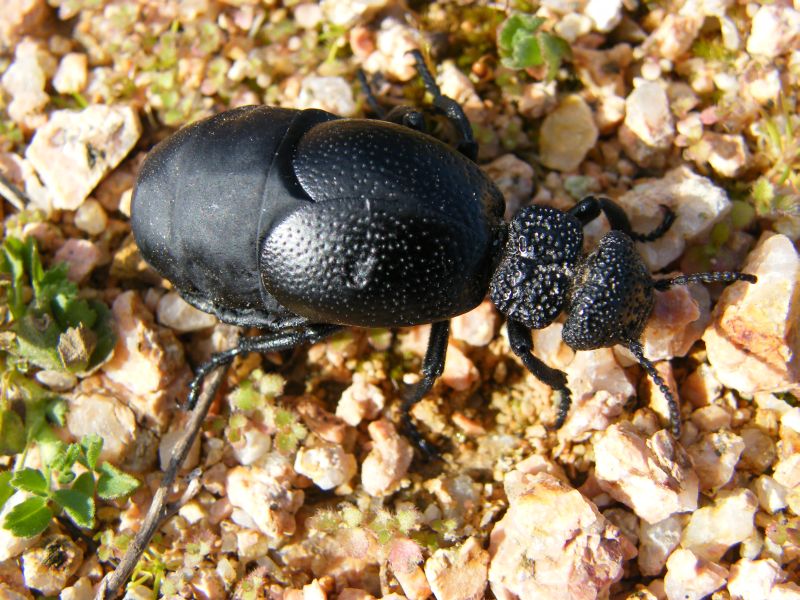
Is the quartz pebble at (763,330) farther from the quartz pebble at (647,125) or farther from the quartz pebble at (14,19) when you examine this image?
the quartz pebble at (14,19)

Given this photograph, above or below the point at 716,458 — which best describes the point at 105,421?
above

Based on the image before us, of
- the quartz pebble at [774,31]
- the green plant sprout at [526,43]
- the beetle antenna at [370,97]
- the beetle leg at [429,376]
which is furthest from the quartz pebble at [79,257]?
the quartz pebble at [774,31]

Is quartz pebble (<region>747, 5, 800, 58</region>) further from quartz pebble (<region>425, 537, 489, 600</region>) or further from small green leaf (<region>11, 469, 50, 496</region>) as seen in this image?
small green leaf (<region>11, 469, 50, 496</region>)

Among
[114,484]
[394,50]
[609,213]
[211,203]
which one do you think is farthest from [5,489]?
[609,213]

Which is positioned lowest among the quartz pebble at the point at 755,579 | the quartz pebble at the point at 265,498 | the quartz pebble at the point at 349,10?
the quartz pebble at the point at 755,579

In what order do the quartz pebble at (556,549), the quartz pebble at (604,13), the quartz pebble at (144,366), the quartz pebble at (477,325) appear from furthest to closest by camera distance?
the quartz pebble at (604,13), the quartz pebble at (477,325), the quartz pebble at (144,366), the quartz pebble at (556,549)

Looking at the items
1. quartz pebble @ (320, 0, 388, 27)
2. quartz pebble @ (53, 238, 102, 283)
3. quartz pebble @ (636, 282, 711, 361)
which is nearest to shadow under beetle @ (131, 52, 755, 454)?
quartz pebble @ (636, 282, 711, 361)

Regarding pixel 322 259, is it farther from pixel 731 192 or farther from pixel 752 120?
pixel 752 120

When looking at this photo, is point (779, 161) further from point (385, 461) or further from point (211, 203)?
point (211, 203)
